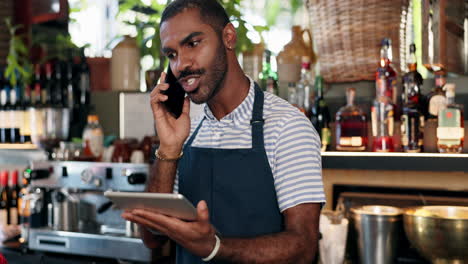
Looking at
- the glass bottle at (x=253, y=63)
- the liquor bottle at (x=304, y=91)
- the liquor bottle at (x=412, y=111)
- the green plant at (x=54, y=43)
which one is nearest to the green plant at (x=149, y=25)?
the glass bottle at (x=253, y=63)

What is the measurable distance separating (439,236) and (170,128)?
92cm

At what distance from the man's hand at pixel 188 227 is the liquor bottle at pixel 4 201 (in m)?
1.99

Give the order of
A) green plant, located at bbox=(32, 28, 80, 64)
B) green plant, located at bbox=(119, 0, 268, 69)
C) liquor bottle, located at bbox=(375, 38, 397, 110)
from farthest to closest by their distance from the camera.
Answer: green plant, located at bbox=(32, 28, 80, 64), green plant, located at bbox=(119, 0, 268, 69), liquor bottle, located at bbox=(375, 38, 397, 110)

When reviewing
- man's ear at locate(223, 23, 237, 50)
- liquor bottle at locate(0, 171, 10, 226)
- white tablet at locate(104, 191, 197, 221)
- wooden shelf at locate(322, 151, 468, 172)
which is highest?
man's ear at locate(223, 23, 237, 50)

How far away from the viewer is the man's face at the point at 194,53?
4.00 ft

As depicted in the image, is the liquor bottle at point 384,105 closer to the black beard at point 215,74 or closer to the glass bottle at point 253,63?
the glass bottle at point 253,63

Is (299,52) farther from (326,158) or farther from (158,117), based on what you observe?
(158,117)

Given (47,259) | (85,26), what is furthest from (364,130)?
(85,26)

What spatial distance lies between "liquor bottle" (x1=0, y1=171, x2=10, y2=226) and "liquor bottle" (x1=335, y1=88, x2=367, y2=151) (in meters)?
1.89

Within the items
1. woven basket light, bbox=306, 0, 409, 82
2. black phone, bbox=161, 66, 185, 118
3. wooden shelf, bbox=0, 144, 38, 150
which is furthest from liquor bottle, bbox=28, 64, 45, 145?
woven basket light, bbox=306, 0, 409, 82

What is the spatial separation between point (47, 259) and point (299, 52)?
4.83 ft

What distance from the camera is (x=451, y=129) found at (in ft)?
5.55

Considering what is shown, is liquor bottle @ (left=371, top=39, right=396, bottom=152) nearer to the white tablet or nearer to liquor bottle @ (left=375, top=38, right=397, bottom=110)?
liquor bottle @ (left=375, top=38, right=397, bottom=110)

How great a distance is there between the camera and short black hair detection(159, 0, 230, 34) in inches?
48.8
